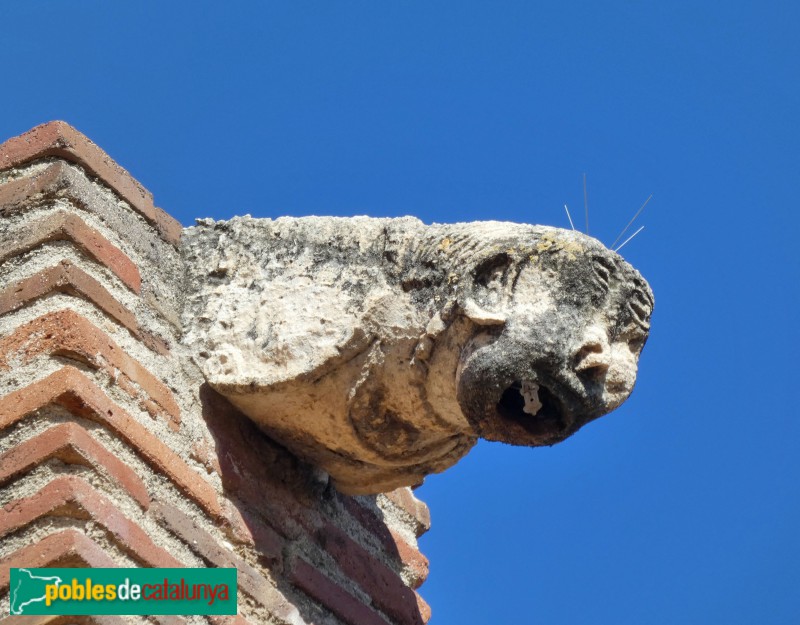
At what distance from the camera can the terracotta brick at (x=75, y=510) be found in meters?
2.30

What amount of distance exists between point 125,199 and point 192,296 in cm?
26

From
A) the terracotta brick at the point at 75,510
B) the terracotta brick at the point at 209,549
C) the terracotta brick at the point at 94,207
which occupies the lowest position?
the terracotta brick at the point at 75,510

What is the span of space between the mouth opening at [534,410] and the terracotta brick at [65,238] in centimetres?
84

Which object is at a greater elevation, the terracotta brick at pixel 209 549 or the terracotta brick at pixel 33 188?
the terracotta brick at pixel 33 188

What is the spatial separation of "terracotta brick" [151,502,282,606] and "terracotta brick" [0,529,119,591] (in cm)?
27

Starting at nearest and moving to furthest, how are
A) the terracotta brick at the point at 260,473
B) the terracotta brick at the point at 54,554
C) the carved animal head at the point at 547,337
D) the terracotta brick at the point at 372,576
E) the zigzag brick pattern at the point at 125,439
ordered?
the terracotta brick at the point at 54,554 → the zigzag brick pattern at the point at 125,439 → the carved animal head at the point at 547,337 → the terracotta brick at the point at 260,473 → the terracotta brick at the point at 372,576

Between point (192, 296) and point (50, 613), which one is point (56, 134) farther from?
point (50, 613)

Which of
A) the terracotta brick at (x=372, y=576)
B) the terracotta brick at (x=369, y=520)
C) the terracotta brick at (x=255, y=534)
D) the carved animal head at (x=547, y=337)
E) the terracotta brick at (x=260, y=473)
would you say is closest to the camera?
the carved animal head at (x=547, y=337)

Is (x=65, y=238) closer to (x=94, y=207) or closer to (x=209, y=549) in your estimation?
(x=94, y=207)

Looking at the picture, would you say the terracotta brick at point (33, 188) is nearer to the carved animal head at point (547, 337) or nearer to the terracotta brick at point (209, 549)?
the terracotta brick at point (209, 549)

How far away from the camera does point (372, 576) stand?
3.18 metres

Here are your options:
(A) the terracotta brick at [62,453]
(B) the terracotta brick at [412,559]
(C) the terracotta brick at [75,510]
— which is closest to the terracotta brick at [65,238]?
(A) the terracotta brick at [62,453]

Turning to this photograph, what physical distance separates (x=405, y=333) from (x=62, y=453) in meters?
0.72

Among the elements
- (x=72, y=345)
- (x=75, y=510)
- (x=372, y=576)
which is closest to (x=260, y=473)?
(x=372, y=576)
